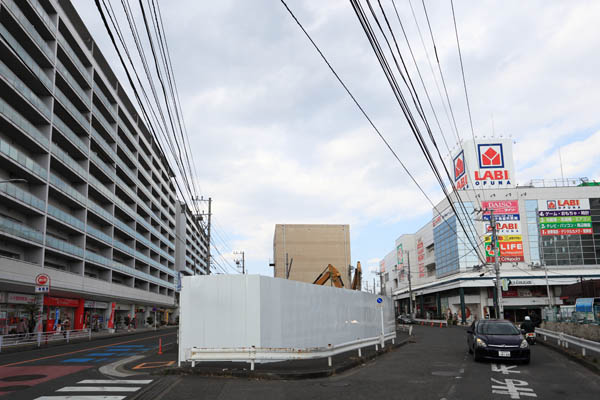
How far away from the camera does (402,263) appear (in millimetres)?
100938

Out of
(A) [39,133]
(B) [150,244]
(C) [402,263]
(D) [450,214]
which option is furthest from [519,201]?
(A) [39,133]

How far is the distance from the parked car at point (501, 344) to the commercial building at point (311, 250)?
20.3 m

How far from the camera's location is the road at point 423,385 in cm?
927

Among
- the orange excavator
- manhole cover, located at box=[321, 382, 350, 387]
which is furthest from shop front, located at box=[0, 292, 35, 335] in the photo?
manhole cover, located at box=[321, 382, 350, 387]

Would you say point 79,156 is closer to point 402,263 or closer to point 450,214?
point 450,214

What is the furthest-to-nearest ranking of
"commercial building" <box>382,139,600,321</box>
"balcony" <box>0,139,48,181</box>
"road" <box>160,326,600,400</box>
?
"commercial building" <box>382,139,600,321</box> → "balcony" <box>0,139,48,181</box> → "road" <box>160,326,600,400</box>

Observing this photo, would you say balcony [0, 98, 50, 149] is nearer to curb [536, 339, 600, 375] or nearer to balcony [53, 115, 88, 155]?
balcony [53, 115, 88, 155]

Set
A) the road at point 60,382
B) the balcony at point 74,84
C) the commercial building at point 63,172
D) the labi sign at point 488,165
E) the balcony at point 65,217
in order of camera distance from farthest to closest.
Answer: the labi sign at point 488,165 < the balcony at point 74,84 < the balcony at point 65,217 < the commercial building at point 63,172 < the road at point 60,382

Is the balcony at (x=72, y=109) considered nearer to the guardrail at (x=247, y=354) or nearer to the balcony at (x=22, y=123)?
the balcony at (x=22, y=123)

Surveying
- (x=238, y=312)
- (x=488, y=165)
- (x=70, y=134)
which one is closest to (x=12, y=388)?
(x=238, y=312)

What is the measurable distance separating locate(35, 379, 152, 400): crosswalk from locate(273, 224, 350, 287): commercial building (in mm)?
24290

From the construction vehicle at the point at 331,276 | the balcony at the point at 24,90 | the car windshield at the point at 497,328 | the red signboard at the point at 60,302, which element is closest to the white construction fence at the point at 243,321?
the car windshield at the point at 497,328

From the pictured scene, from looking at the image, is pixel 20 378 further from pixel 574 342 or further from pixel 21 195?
pixel 21 195

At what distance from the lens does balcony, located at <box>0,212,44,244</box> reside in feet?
101
